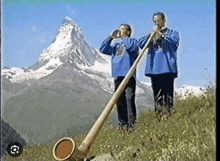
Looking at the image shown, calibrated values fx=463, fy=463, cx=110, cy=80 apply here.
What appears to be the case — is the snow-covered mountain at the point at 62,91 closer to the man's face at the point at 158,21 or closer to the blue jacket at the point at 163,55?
the blue jacket at the point at 163,55

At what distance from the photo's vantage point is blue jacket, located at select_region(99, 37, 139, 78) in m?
5.10

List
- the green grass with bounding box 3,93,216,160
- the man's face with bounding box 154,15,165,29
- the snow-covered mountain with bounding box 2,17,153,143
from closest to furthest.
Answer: the green grass with bounding box 3,93,216,160
the man's face with bounding box 154,15,165,29
the snow-covered mountain with bounding box 2,17,153,143

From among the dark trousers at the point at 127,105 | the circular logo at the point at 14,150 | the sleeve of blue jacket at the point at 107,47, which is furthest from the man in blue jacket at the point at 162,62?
the circular logo at the point at 14,150

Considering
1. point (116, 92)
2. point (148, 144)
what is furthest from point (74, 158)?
point (116, 92)

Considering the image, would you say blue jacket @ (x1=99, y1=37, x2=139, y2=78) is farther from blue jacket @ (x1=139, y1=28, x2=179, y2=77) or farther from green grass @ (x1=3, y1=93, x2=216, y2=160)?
green grass @ (x1=3, y1=93, x2=216, y2=160)

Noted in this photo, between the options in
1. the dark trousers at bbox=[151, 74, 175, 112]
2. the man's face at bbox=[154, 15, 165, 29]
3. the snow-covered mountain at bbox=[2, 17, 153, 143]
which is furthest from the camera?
the snow-covered mountain at bbox=[2, 17, 153, 143]

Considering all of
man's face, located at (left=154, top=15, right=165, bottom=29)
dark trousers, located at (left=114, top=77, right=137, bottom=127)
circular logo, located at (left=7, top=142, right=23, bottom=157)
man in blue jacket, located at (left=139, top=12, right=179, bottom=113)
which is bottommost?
circular logo, located at (left=7, top=142, right=23, bottom=157)

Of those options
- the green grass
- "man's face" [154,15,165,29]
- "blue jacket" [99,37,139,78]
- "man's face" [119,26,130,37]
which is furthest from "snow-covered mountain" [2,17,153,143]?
"man's face" [154,15,165,29]

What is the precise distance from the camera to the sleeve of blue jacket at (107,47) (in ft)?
16.9

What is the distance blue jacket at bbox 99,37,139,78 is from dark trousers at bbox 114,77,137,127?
0.11 meters

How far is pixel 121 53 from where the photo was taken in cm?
517

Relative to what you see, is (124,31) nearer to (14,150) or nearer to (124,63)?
(124,63)

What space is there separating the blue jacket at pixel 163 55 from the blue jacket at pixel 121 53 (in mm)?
115

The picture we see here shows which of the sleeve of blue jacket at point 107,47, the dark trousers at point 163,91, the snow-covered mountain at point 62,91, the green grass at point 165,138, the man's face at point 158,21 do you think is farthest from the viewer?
the snow-covered mountain at point 62,91
